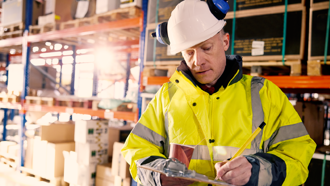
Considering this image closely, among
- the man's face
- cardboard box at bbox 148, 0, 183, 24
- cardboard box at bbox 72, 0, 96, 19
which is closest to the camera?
the man's face

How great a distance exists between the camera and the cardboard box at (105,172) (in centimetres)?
366

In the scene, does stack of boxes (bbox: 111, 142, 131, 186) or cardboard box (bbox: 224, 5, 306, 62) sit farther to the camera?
stack of boxes (bbox: 111, 142, 131, 186)

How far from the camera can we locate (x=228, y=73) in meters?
1.56

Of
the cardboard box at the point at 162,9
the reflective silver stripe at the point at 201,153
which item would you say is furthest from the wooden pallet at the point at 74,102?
the reflective silver stripe at the point at 201,153

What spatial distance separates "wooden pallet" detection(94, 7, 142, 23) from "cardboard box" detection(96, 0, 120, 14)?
7cm

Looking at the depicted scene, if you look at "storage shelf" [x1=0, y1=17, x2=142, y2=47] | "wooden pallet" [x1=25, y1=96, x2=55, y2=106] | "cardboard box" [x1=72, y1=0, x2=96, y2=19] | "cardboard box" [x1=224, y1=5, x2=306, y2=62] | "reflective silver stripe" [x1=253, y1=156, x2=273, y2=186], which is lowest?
"reflective silver stripe" [x1=253, y1=156, x2=273, y2=186]

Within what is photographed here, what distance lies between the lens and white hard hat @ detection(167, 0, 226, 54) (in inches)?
58.2

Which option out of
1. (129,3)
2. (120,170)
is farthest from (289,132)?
(129,3)

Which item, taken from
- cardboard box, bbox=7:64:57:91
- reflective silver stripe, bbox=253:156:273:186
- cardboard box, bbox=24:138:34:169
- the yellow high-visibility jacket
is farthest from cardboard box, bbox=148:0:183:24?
cardboard box, bbox=7:64:57:91

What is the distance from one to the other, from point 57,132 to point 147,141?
11.6 feet

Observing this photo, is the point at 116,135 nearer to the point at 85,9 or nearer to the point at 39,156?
the point at 39,156

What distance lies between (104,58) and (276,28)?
6.37 metres

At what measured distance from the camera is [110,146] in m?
4.11

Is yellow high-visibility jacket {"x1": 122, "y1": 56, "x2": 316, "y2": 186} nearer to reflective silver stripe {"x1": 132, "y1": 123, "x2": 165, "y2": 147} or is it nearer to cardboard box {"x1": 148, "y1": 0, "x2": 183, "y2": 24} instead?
reflective silver stripe {"x1": 132, "y1": 123, "x2": 165, "y2": 147}
